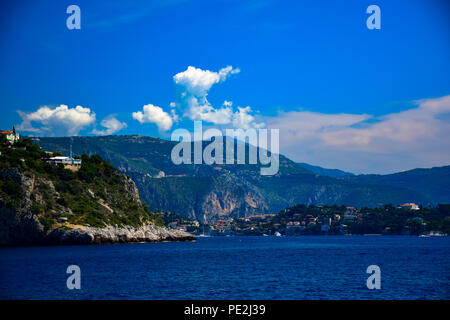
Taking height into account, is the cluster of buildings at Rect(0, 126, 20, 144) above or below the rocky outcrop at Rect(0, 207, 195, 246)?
above

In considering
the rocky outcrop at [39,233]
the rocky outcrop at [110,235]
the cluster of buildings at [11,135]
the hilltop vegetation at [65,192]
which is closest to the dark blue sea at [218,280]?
the rocky outcrop at [39,233]

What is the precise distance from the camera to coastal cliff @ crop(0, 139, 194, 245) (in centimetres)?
11212

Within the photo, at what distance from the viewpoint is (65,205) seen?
410ft

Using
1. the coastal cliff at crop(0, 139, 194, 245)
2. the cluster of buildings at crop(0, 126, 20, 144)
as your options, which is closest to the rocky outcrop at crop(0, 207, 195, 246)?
the coastal cliff at crop(0, 139, 194, 245)

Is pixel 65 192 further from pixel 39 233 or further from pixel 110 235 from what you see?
pixel 39 233

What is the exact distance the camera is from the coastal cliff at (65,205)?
112 metres

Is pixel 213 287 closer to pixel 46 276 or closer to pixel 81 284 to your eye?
pixel 81 284

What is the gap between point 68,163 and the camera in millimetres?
155625

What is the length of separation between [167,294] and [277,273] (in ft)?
71.2

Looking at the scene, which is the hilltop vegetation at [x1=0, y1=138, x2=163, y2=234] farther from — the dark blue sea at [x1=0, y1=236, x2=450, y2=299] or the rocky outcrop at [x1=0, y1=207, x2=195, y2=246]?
the dark blue sea at [x1=0, y1=236, x2=450, y2=299]

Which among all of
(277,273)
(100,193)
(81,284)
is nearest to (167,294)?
(81,284)

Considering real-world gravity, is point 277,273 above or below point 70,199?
below

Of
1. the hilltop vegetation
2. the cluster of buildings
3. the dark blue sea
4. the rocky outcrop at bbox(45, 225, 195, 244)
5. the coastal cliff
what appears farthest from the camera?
the cluster of buildings

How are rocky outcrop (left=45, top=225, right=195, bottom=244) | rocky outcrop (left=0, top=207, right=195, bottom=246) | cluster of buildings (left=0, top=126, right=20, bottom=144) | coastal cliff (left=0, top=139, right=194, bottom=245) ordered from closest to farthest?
rocky outcrop (left=0, top=207, right=195, bottom=246) → coastal cliff (left=0, top=139, right=194, bottom=245) → rocky outcrop (left=45, top=225, right=195, bottom=244) → cluster of buildings (left=0, top=126, right=20, bottom=144)
